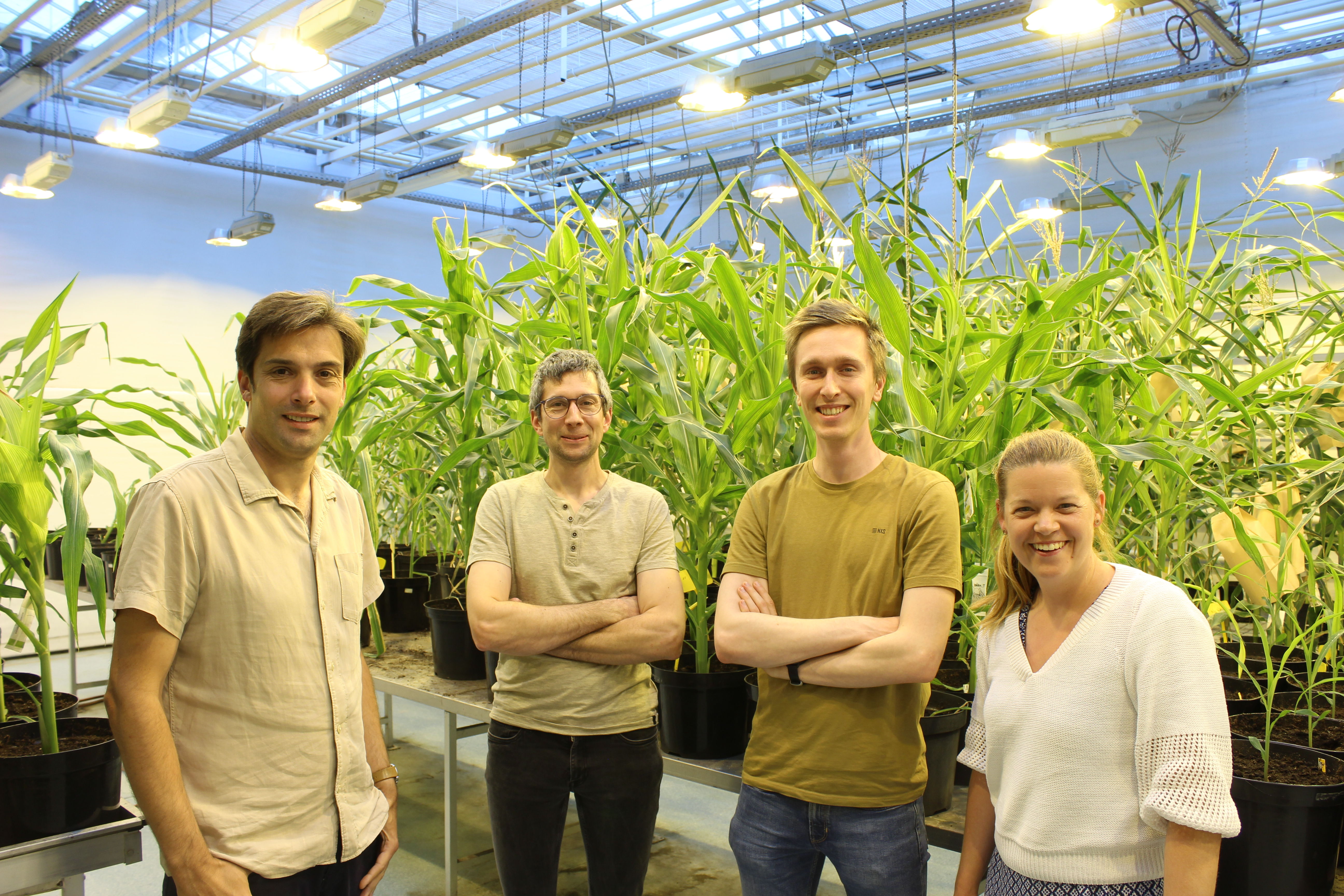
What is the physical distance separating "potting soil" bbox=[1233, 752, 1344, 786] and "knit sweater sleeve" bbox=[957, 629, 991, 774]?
0.95 feet

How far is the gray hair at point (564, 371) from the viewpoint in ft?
4.75

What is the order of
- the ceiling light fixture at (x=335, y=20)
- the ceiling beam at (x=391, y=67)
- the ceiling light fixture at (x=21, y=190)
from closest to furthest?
the ceiling light fixture at (x=335, y=20)
the ceiling beam at (x=391, y=67)
the ceiling light fixture at (x=21, y=190)

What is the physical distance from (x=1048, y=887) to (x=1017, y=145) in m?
4.85

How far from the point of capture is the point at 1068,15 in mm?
3389

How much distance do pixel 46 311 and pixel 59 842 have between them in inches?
30.1

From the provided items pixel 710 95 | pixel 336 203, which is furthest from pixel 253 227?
pixel 710 95

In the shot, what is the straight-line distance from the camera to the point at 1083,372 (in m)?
1.31

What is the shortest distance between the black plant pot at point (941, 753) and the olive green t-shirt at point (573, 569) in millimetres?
418

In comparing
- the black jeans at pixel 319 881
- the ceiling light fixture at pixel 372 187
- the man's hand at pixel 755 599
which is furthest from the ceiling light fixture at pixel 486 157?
the black jeans at pixel 319 881

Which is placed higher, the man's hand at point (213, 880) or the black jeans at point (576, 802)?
the man's hand at point (213, 880)

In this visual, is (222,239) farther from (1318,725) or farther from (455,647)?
(1318,725)

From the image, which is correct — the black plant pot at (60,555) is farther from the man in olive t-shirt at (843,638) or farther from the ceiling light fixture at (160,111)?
the ceiling light fixture at (160,111)

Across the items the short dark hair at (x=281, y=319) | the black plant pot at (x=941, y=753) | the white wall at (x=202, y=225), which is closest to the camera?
the short dark hair at (x=281, y=319)

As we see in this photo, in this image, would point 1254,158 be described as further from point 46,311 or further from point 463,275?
point 46,311
